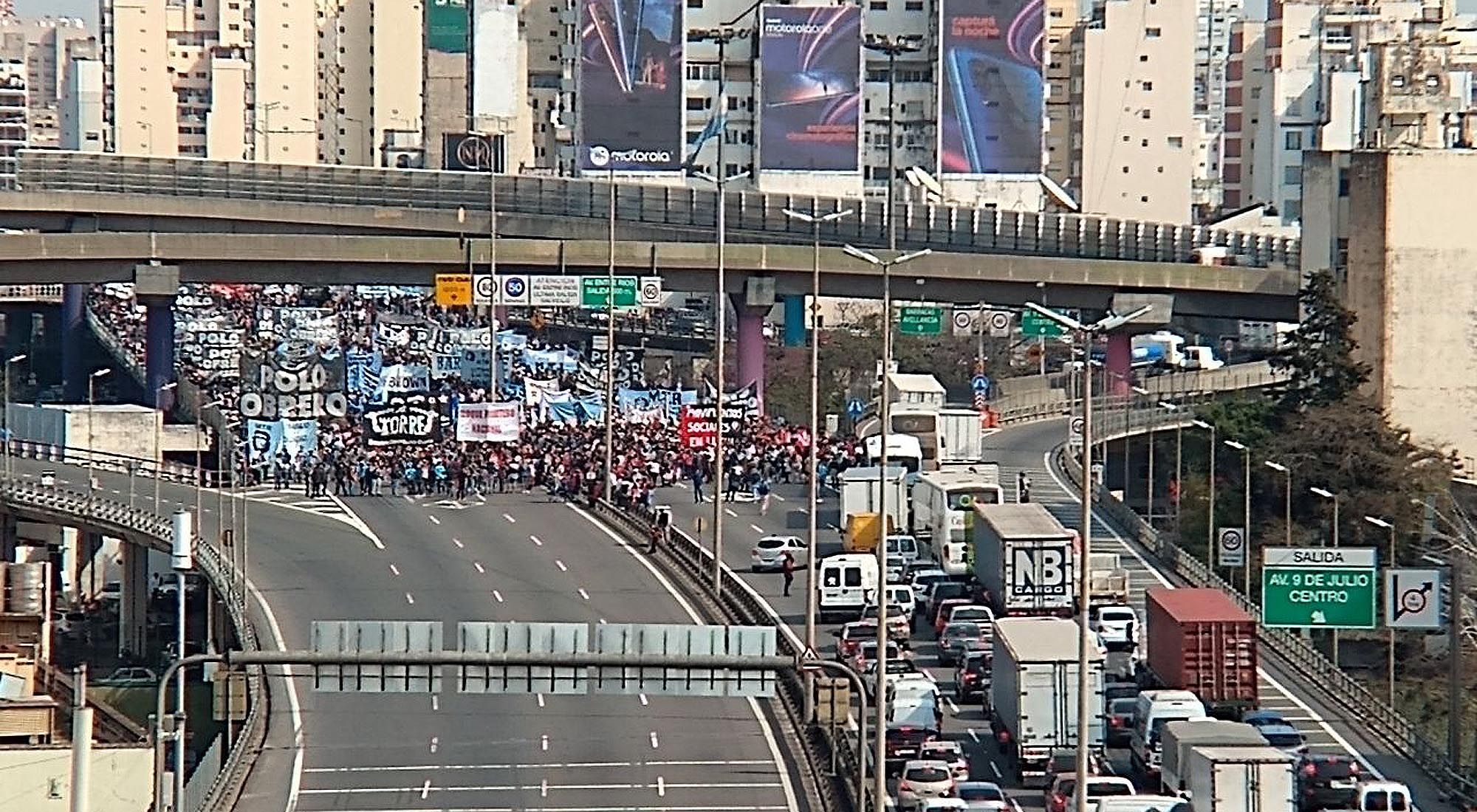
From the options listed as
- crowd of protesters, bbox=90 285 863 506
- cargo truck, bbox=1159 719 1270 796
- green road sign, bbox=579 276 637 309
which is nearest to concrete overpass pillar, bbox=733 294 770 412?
green road sign, bbox=579 276 637 309

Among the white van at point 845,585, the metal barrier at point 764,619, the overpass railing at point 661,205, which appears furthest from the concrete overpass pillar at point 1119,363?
the white van at point 845,585

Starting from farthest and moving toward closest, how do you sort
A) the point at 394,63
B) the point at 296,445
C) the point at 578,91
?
the point at 394,63 → the point at 578,91 → the point at 296,445

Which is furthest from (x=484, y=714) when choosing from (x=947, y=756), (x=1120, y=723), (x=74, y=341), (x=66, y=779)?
(x=74, y=341)

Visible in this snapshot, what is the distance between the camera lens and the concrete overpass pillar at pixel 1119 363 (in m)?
95.6

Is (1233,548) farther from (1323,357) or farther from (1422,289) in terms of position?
(1422,289)

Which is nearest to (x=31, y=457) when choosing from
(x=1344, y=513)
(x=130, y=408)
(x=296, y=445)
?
(x=130, y=408)

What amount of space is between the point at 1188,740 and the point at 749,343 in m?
56.0

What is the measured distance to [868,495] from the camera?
213 ft

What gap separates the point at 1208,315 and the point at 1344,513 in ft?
91.8

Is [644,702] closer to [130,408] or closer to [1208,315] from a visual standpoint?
[130,408]

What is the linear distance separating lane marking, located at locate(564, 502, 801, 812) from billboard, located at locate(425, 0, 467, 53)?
113 m

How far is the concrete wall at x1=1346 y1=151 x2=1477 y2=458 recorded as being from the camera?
82.2 m

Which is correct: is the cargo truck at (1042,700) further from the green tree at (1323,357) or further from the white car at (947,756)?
the green tree at (1323,357)

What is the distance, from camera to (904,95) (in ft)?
479
